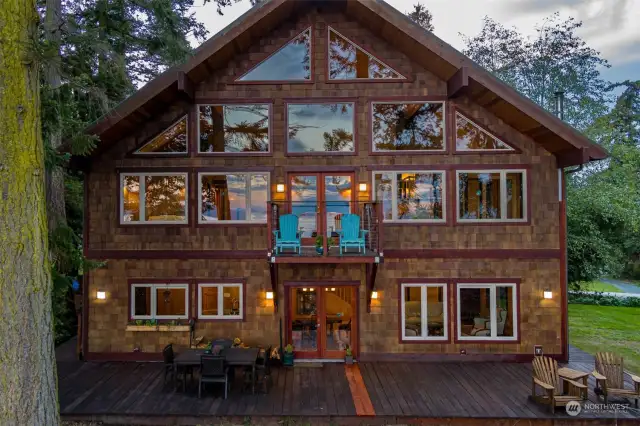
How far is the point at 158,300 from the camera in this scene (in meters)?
8.96

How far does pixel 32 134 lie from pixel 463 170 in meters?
8.46

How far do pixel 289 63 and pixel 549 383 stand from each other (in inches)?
349

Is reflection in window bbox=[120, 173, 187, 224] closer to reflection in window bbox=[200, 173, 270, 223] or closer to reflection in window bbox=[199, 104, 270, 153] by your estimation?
reflection in window bbox=[200, 173, 270, 223]

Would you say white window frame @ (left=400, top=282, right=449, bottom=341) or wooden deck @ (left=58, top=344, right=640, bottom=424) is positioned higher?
white window frame @ (left=400, top=282, right=449, bottom=341)

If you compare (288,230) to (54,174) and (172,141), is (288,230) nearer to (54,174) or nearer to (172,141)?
(172,141)

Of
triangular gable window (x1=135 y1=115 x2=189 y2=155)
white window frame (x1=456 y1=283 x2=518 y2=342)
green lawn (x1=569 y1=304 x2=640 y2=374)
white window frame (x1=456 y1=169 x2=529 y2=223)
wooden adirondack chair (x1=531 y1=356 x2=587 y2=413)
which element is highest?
triangular gable window (x1=135 y1=115 x2=189 y2=155)

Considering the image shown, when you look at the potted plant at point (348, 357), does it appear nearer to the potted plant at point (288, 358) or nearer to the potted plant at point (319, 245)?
the potted plant at point (288, 358)

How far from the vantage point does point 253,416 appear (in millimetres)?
6215

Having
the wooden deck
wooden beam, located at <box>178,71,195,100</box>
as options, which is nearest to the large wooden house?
wooden beam, located at <box>178,71,195,100</box>

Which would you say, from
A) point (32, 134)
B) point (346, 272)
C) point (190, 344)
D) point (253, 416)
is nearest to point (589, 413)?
point (346, 272)

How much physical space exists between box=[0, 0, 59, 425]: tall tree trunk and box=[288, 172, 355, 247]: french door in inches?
206

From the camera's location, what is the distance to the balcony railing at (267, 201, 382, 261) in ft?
25.6

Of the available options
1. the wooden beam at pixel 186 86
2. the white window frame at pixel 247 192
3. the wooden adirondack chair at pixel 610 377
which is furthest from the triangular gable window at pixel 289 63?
the wooden adirondack chair at pixel 610 377

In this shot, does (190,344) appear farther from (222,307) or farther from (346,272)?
(346,272)
